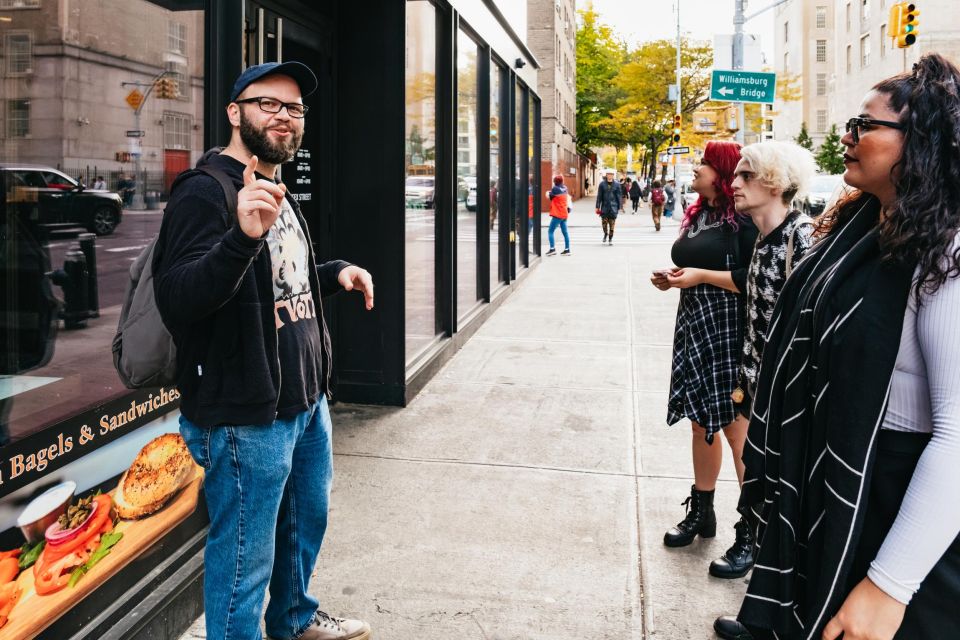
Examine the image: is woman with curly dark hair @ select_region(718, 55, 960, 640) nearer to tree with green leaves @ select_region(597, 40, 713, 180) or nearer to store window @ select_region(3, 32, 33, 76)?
store window @ select_region(3, 32, 33, 76)

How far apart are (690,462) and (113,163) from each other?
371 cm

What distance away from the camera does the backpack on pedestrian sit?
224 cm

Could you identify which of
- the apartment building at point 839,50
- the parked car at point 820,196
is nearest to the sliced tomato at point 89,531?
the parked car at point 820,196

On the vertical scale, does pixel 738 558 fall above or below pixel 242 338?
below

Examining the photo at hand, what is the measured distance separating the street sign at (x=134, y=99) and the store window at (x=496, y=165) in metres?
7.65

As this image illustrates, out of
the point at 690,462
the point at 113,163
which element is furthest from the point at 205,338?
the point at 690,462

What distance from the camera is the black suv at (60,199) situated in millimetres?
2490

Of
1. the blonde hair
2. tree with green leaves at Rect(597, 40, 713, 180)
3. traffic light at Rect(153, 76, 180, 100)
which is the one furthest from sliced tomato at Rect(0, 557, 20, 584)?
tree with green leaves at Rect(597, 40, 713, 180)

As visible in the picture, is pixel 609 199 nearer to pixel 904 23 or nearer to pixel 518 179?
pixel 518 179

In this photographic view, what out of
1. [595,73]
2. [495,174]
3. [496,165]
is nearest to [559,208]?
[496,165]

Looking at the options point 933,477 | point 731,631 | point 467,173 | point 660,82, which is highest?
point 660,82

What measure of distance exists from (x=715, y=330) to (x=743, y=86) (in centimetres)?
Result: 943

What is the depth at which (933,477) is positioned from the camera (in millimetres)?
1534

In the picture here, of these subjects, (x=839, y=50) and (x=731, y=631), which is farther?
(x=839, y=50)
